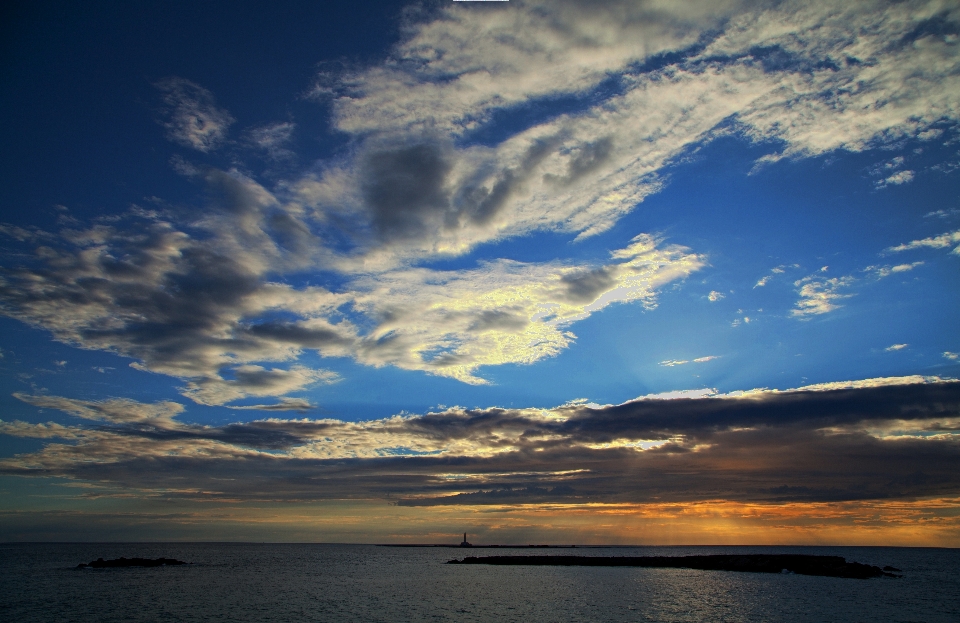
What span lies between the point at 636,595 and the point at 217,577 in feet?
226

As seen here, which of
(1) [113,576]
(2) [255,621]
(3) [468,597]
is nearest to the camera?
(2) [255,621]

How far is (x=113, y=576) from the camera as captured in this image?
9238 centimetres

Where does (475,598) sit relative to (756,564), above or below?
above

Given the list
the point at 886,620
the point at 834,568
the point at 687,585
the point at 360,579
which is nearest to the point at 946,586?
the point at 834,568

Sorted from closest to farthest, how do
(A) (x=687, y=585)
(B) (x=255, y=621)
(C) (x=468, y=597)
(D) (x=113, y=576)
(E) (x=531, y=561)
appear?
(B) (x=255, y=621) → (C) (x=468, y=597) → (A) (x=687, y=585) → (D) (x=113, y=576) → (E) (x=531, y=561)

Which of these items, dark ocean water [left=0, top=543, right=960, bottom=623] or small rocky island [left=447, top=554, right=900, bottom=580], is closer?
dark ocean water [left=0, top=543, right=960, bottom=623]

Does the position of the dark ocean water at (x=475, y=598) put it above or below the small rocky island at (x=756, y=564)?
above

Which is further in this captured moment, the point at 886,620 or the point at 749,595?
the point at 749,595

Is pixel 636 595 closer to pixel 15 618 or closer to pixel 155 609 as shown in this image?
pixel 155 609

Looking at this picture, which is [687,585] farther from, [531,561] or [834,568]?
[531,561]

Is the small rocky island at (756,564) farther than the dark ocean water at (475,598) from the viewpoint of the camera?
Yes

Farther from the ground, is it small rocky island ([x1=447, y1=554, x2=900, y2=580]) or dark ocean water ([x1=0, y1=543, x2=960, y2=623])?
dark ocean water ([x1=0, y1=543, x2=960, y2=623])

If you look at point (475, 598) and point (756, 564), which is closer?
point (475, 598)

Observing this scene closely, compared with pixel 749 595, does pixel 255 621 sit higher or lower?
higher
